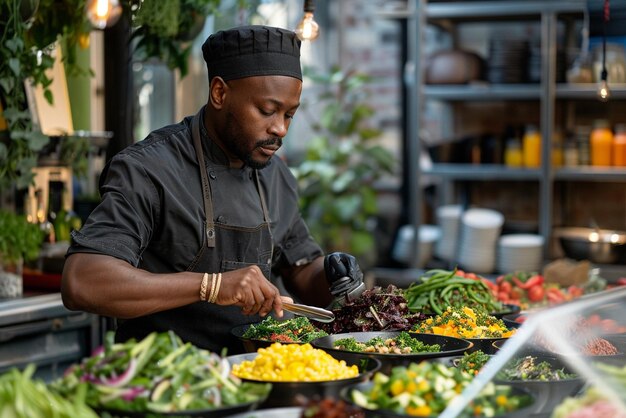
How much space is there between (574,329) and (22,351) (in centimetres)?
265

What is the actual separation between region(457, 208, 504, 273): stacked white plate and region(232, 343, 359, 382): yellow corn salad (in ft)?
14.5

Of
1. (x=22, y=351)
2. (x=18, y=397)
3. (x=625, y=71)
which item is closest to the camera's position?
(x=18, y=397)

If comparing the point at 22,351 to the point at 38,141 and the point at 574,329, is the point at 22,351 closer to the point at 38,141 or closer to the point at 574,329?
the point at 38,141

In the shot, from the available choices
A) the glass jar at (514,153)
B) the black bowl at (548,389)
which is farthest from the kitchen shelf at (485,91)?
the black bowl at (548,389)

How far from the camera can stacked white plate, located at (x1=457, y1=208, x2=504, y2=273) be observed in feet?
21.9

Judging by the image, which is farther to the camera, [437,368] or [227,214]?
[227,214]

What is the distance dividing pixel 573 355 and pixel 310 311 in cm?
93

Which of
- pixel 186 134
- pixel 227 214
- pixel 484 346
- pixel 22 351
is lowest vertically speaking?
pixel 22 351

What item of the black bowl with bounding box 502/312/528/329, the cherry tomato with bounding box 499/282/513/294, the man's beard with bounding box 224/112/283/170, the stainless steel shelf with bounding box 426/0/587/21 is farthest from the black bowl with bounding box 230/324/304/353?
the stainless steel shelf with bounding box 426/0/587/21

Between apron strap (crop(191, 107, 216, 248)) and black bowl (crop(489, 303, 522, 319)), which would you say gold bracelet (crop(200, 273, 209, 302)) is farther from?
black bowl (crop(489, 303, 522, 319))

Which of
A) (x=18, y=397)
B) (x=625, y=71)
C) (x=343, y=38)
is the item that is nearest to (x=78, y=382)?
(x=18, y=397)

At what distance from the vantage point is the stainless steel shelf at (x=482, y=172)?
6.82 m

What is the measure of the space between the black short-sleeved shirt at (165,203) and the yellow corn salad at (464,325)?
0.64 meters

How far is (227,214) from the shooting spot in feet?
10.5
